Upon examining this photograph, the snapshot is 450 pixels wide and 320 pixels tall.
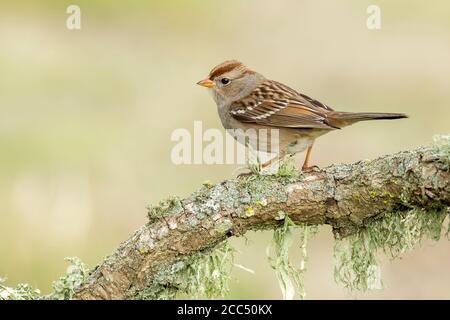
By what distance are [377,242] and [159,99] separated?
9.63 m

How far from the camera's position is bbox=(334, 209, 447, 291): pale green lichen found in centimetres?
514

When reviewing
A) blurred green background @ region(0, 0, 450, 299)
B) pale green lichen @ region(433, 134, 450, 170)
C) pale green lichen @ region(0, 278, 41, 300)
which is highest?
pale green lichen @ region(433, 134, 450, 170)

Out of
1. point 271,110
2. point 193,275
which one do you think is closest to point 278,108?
point 271,110

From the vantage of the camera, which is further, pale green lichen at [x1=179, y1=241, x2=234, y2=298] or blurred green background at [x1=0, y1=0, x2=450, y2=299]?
blurred green background at [x1=0, y1=0, x2=450, y2=299]

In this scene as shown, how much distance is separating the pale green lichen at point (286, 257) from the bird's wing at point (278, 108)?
1.97 metres

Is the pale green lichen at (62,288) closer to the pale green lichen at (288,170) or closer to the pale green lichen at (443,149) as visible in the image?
the pale green lichen at (288,170)

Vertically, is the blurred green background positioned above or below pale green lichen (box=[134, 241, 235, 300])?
below

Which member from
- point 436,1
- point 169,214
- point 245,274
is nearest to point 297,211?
point 169,214

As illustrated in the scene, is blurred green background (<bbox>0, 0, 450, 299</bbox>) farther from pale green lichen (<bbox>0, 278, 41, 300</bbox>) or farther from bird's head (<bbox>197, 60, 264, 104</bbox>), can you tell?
pale green lichen (<bbox>0, 278, 41, 300</bbox>)

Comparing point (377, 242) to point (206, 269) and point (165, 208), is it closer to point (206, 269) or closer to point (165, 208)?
point (206, 269)

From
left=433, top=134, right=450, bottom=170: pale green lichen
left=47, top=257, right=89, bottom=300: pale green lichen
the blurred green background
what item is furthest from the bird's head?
left=433, top=134, right=450, bottom=170: pale green lichen

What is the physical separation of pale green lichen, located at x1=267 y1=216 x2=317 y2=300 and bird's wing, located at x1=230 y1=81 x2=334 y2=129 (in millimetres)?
1969

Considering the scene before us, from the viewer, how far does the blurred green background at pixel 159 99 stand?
10852 millimetres

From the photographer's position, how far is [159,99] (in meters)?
14.8
